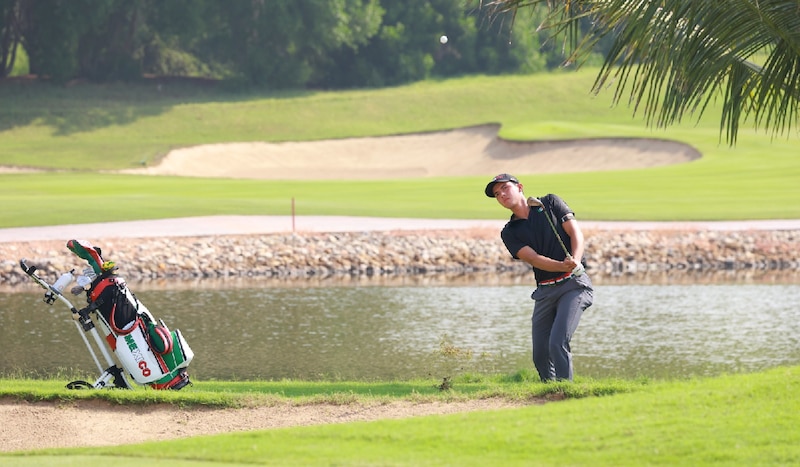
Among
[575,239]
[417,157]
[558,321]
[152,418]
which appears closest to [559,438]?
[558,321]

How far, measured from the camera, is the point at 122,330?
436 inches

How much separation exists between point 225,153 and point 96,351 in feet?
139

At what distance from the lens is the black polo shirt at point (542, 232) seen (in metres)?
10.4

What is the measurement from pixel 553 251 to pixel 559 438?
2.73 metres

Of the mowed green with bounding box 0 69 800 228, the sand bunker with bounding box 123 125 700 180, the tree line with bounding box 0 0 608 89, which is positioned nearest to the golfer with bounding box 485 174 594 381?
the mowed green with bounding box 0 69 800 228

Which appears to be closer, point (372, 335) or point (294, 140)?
point (372, 335)

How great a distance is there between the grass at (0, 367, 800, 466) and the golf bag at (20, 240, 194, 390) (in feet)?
8.67

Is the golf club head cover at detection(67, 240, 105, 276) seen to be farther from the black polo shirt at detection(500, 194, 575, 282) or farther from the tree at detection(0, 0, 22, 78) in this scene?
the tree at detection(0, 0, 22, 78)

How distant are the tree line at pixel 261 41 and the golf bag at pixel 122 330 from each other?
5926 cm

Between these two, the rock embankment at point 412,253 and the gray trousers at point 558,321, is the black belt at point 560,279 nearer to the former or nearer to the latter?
the gray trousers at point 558,321

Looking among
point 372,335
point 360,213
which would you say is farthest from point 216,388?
point 360,213

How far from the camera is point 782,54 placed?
398 inches

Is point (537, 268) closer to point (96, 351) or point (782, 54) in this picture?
point (782, 54)

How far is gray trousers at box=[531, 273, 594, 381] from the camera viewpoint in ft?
34.2
